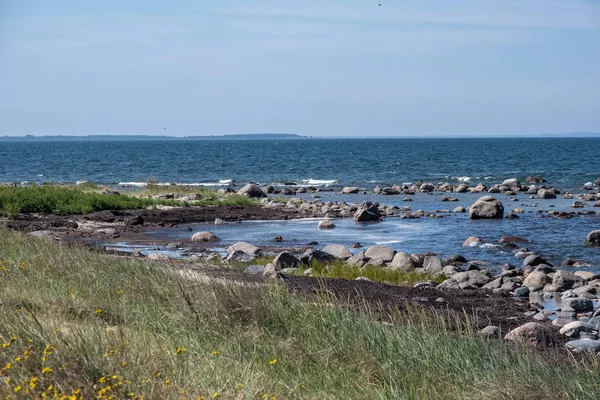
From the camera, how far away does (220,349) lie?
25.0 feet

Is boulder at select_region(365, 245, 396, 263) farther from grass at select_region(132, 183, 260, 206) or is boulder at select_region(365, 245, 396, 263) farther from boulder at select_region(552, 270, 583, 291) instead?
grass at select_region(132, 183, 260, 206)

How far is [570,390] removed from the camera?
710 cm

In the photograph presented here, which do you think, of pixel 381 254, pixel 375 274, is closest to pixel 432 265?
pixel 381 254

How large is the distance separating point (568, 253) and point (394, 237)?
594 cm

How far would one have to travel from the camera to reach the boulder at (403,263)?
19297 millimetres

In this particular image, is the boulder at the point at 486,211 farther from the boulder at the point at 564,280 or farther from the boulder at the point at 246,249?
the boulder at the point at 564,280

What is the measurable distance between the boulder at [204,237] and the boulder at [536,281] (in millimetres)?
10383

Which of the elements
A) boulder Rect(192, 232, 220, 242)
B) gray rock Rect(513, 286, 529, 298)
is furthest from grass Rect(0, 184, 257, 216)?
gray rock Rect(513, 286, 529, 298)

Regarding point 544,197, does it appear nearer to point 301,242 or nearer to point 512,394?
point 301,242

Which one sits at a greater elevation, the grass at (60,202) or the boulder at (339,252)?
the grass at (60,202)

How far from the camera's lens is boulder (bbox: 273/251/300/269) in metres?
18.2

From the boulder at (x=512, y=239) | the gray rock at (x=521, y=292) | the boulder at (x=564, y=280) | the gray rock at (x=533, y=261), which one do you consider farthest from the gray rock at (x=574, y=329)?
the boulder at (x=512, y=239)

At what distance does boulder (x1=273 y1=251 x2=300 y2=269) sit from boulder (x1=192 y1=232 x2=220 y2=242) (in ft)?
20.6

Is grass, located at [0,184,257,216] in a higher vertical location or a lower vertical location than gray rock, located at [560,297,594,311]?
higher
